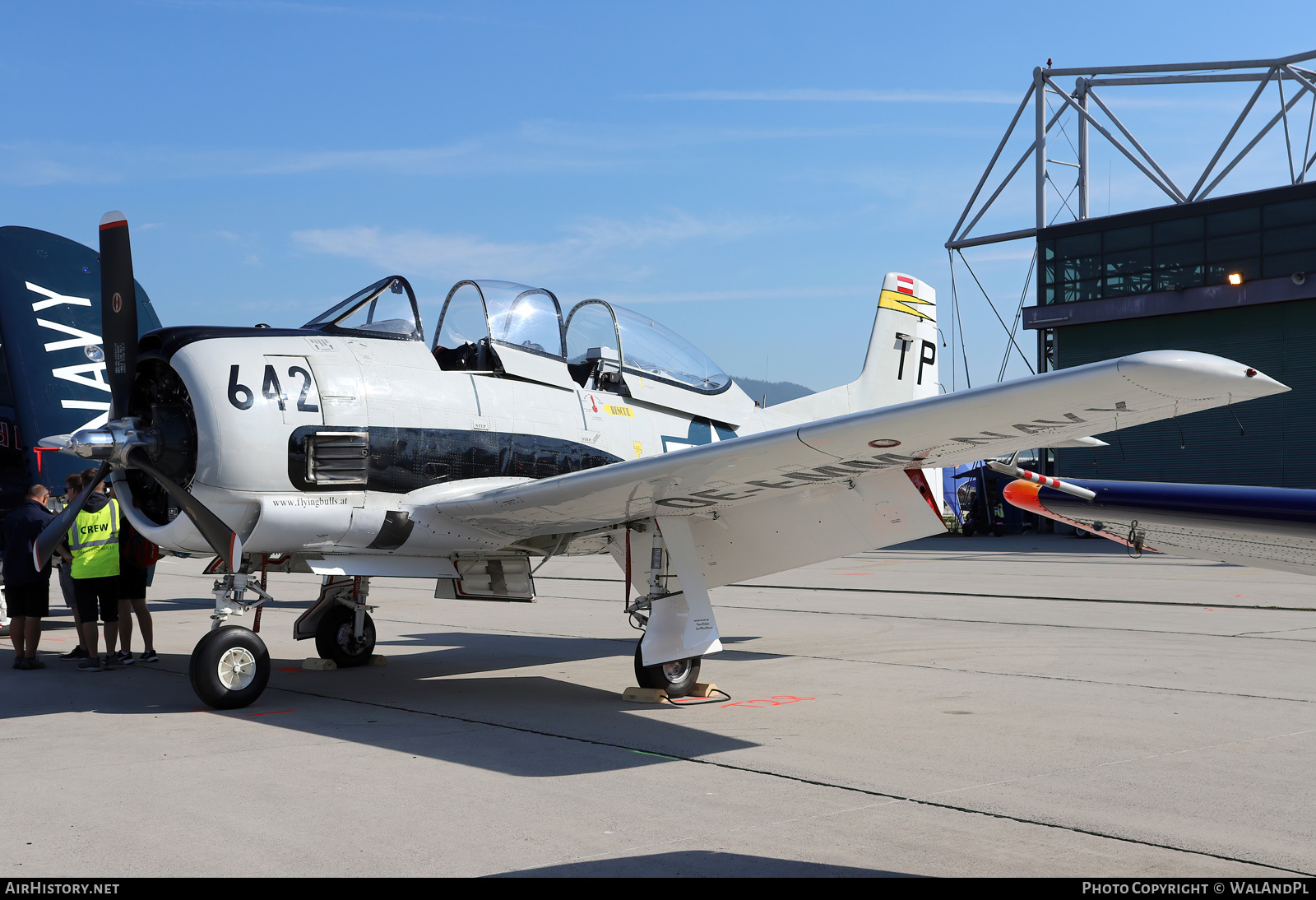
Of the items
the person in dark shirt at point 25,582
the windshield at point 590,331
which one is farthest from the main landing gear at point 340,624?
the windshield at point 590,331

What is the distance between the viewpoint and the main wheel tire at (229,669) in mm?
A: 6898

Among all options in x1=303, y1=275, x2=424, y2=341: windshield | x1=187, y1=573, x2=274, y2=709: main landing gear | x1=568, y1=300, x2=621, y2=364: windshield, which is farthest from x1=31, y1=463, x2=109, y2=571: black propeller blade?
x1=568, y1=300, x2=621, y2=364: windshield

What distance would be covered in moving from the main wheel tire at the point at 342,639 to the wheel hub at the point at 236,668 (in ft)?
6.87

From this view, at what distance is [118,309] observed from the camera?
7270 millimetres

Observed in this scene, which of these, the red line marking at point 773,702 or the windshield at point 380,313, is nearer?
the red line marking at point 773,702

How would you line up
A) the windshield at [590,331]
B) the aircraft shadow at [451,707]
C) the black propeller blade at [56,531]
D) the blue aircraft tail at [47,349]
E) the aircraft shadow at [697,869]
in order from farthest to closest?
the blue aircraft tail at [47,349] < the windshield at [590,331] < the black propeller blade at [56,531] < the aircraft shadow at [451,707] < the aircraft shadow at [697,869]

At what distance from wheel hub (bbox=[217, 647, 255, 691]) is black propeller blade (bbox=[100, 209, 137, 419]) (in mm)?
1787

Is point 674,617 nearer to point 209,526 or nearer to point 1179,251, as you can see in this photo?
point 209,526

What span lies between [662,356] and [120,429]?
164 inches

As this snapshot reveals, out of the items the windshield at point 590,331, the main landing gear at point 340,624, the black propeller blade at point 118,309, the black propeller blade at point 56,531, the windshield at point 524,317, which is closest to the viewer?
the black propeller blade at point 118,309

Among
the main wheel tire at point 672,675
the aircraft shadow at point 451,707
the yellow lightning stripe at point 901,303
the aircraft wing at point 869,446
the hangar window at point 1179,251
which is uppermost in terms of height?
the hangar window at point 1179,251

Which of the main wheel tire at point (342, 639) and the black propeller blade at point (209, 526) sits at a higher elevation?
the black propeller blade at point (209, 526)

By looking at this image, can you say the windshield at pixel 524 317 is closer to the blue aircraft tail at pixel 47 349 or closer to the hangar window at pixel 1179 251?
the blue aircraft tail at pixel 47 349
